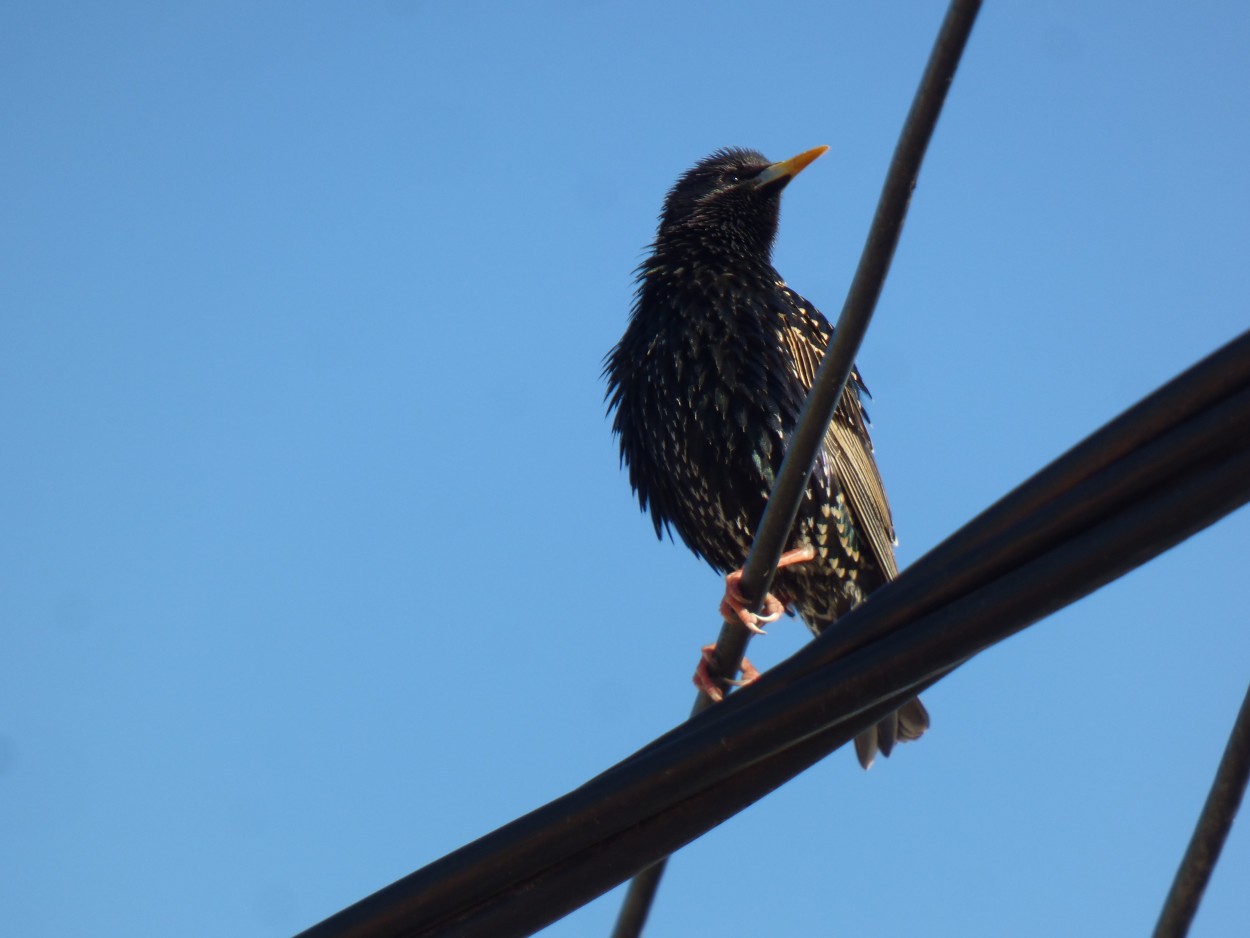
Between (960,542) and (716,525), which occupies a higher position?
(716,525)

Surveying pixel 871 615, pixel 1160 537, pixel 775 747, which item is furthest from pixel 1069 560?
pixel 775 747

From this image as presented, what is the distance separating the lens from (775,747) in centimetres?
144

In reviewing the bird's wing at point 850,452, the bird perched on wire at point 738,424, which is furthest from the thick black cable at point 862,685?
the bird's wing at point 850,452

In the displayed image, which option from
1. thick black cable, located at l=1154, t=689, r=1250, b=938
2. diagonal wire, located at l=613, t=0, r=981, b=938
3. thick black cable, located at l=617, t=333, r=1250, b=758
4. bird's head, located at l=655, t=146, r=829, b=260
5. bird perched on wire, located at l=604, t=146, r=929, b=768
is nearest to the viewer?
thick black cable, located at l=617, t=333, r=1250, b=758

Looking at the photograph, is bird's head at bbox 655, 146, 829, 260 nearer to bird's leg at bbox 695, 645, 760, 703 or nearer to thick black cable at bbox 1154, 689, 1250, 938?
bird's leg at bbox 695, 645, 760, 703

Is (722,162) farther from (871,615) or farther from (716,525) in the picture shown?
(871,615)

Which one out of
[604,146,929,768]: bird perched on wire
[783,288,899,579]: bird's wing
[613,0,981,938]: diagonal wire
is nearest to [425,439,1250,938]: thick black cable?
[613,0,981,938]: diagonal wire

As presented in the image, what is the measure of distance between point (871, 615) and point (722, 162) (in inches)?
176

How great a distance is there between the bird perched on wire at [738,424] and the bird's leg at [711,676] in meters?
0.37

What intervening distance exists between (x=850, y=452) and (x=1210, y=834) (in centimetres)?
279

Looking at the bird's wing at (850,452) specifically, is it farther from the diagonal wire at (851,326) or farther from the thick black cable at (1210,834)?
the thick black cable at (1210,834)

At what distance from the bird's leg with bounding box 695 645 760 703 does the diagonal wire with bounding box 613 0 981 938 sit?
0.12 meters

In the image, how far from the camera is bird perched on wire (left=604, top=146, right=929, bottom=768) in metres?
4.57

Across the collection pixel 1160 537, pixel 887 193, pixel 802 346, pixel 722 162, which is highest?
pixel 722 162
